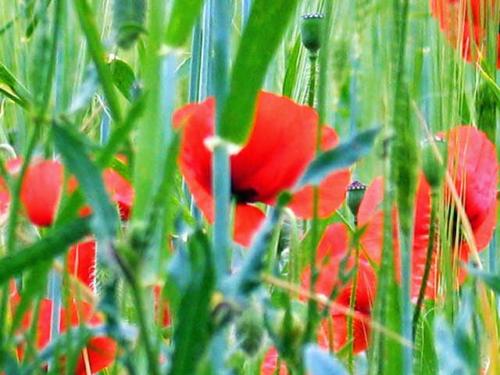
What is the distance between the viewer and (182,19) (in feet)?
1.02

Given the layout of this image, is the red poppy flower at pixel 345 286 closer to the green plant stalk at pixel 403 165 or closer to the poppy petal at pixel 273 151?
the poppy petal at pixel 273 151

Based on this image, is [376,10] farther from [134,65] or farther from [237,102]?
[134,65]

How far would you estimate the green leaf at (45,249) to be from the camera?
0.27 metres

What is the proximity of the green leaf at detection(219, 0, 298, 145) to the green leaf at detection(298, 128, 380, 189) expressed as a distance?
30 millimetres

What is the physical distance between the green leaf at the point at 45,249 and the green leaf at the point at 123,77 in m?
0.27

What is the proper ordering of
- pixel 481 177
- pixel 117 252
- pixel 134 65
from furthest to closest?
pixel 134 65
pixel 481 177
pixel 117 252

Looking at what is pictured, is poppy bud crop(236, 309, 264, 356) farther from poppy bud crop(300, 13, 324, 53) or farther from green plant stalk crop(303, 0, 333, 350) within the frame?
poppy bud crop(300, 13, 324, 53)

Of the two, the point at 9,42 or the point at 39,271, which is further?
the point at 9,42

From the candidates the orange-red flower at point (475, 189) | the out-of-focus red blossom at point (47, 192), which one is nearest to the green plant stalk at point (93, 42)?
the out-of-focus red blossom at point (47, 192)

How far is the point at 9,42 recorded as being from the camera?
1.74 ft

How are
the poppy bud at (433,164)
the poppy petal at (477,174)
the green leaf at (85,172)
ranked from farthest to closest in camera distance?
the poppy petal at (477,174) → the poppy bud at (433,164) → the green leaf at (85,172)

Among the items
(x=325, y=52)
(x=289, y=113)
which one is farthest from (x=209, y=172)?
(x=325, y=52)

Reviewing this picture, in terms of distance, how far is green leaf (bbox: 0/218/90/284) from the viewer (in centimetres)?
27

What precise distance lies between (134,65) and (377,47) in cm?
29
